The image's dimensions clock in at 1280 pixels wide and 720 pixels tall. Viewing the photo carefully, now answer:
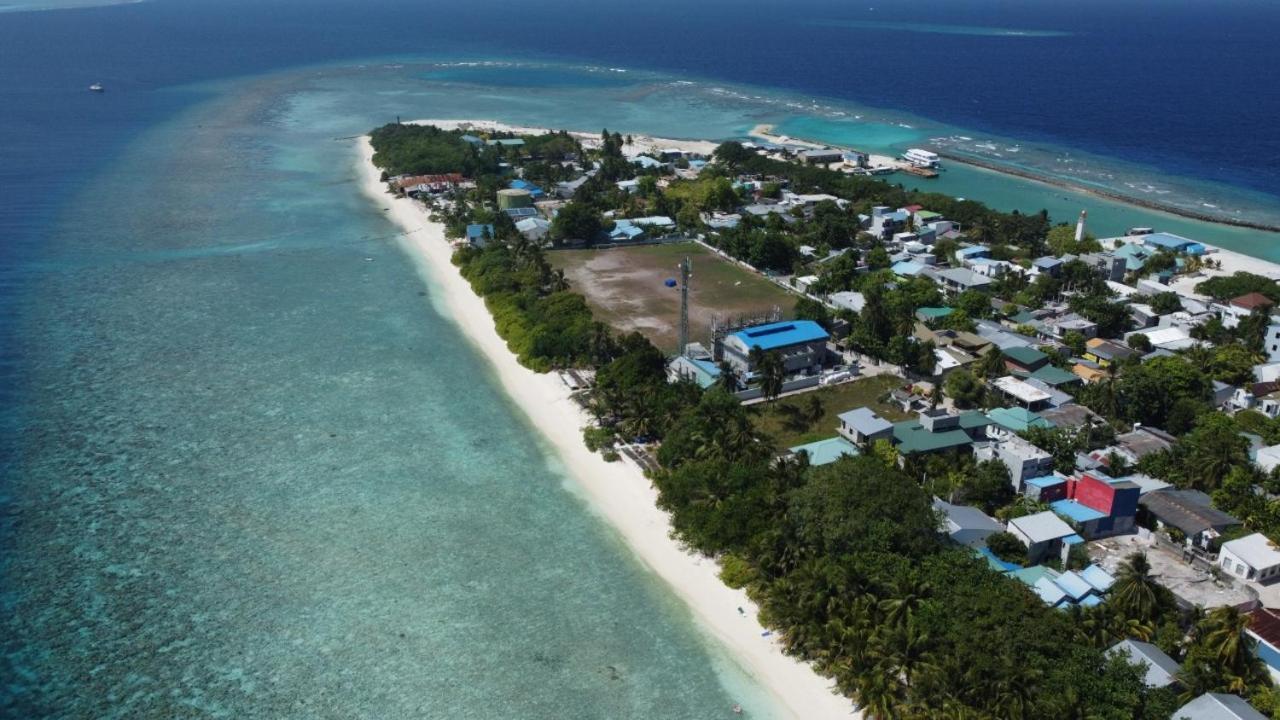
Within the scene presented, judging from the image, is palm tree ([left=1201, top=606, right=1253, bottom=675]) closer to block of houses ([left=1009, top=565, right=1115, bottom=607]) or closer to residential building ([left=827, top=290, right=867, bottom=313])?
block of houses ([left=1009, top=565, right=1115, bottom=607])

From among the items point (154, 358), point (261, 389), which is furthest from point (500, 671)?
point (154, 358)

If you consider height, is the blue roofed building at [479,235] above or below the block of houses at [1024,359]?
above

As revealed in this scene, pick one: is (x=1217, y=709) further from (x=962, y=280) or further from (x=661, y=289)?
(x=661, y=289)

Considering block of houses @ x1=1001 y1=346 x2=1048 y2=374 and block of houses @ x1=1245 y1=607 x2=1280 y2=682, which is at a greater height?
block of houses @ x1=1001 y1=346 x2=1048 y2=374

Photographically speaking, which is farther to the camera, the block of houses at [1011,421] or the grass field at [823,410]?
the grass field at [823,410]

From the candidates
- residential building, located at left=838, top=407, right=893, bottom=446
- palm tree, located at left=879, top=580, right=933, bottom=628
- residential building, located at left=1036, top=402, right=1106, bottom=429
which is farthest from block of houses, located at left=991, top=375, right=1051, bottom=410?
palm tree, located at left=879, top=580, right=933, bottom=628

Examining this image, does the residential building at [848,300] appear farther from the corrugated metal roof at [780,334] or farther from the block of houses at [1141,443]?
the block of houses at [1141,443]

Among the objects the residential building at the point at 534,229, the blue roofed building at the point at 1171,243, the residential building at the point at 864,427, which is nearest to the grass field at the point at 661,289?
the residential building at the point at 534,229
